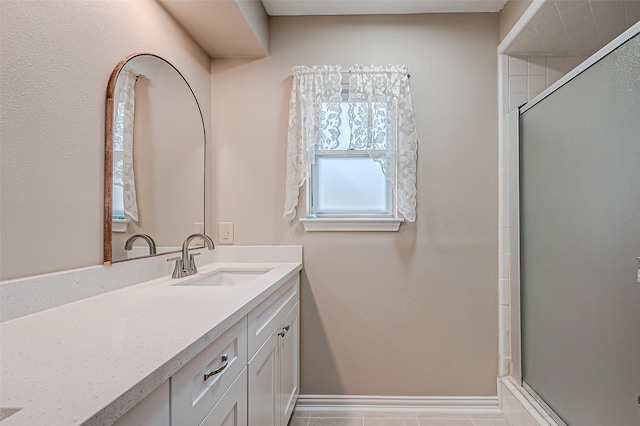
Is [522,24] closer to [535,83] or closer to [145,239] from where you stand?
[535,83]

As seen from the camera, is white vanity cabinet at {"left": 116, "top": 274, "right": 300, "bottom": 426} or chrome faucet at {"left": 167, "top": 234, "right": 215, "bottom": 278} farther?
chrome faucet at {"left": 167, "top": 234, "right": 215, "bottom": 278}

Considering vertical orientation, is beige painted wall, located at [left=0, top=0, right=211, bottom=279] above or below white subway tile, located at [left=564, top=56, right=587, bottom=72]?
below

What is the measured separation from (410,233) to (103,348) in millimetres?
1788

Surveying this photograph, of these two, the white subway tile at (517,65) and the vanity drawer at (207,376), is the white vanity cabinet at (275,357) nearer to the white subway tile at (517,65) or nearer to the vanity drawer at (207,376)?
the vanity drawer at (207,376)

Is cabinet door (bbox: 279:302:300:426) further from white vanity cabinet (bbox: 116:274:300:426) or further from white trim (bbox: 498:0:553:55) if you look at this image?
white trim (bbox: 498:0:553:55)

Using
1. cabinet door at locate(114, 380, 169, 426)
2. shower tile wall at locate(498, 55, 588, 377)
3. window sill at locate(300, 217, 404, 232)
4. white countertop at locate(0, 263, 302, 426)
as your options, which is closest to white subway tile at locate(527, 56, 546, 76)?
shower tile wall at locate(498, 55, 588, 377)

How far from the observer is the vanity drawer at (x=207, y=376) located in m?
0.81

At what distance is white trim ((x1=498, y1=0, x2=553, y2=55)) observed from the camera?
1.75 meters

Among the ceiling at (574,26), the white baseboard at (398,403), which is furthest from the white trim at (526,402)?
the ceiling at (574,26)

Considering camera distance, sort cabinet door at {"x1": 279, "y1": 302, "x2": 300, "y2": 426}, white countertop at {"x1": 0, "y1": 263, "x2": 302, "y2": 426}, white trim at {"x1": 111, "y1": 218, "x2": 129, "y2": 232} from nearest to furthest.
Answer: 1. white countertop at {"x1": 0, "y1": 263, "x2": 302, "y2": 426}
2. white trim at {"x1": 111, "y1": 218, "x2": 129, "y2": 232}
3. cabinet door at {"x1": 279, "y1": 302, "x2": 300, "y2": 426}

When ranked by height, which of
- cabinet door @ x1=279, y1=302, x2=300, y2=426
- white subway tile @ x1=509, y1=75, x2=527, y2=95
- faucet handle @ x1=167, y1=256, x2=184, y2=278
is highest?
white subway tile @ x1=509, y1=75, x2=527, y2=95

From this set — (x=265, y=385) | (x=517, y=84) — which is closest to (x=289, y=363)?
(x=265, y=385)

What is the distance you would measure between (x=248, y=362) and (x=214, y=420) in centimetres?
28

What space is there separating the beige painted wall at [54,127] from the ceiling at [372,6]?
0.97 metres
